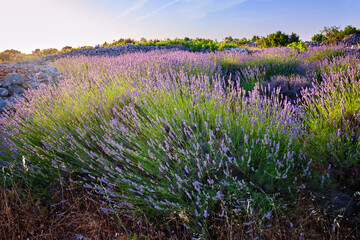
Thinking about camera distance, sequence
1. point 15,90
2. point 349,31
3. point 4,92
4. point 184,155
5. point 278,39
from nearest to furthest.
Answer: point 184,155 < point 4,92 < point 15,90 < point 278,39 < point 349,31

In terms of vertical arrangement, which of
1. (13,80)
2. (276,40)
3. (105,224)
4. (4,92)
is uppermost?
(276,40)

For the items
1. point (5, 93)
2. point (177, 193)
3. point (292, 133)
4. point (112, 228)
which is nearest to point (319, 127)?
point (292, 133)

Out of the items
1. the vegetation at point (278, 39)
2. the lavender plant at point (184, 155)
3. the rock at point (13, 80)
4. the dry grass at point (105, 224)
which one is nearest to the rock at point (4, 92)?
the rock at point (13, 80)

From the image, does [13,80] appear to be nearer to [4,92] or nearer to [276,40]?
[4,92]


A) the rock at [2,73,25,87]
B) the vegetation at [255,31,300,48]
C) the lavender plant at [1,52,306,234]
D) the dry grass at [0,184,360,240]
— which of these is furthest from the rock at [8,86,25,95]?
the vegetation at [255,31,300,48]

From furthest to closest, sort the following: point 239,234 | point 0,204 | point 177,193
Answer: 1. point 0,204
2. point 177,193
3. point 239,234

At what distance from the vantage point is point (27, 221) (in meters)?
2.47

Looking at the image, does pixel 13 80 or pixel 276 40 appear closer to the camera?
pixel 13 80

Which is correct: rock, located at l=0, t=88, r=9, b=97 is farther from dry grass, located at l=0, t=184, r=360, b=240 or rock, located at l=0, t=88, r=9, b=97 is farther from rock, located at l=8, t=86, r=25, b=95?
dry grass, located at l=0, t=184, r=360, b=240

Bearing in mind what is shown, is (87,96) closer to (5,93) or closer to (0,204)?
(0,204)

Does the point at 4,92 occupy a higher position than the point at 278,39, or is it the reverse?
the point at 278,39

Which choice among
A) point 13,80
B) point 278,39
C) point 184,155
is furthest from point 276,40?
point 184,155

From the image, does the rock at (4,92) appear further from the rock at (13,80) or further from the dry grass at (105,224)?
the dry grass at (105,224)

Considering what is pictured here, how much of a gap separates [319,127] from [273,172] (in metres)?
0.94
